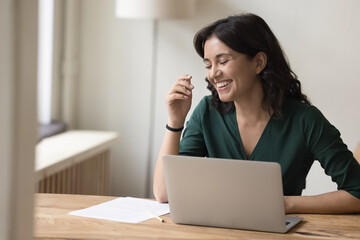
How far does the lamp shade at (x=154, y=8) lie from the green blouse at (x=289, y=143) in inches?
56.5

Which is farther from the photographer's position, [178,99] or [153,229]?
[178,99]

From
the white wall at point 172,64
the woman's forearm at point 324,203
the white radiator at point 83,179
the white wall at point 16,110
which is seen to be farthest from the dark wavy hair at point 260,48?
the white wall at point 172,64

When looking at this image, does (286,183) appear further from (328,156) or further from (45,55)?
(45,55)

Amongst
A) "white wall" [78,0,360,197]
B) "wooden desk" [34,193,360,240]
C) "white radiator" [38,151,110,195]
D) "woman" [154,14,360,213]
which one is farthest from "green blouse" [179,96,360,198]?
"white wall" [78,0,360,197]

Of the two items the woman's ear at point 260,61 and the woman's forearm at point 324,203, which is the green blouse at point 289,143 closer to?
the woman's forearm at point 324,203

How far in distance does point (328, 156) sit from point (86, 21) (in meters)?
2.50

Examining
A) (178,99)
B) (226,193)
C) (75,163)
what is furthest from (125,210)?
(75,163)

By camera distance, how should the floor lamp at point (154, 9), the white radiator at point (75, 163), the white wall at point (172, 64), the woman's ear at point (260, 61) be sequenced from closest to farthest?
the woman's ear at point (260, 61) → the white radiator at point (75, 163) → the floor lamp at point (154, 9) → the white wall at point (172, 64)

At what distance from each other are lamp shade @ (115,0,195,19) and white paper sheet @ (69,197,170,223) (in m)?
1.89

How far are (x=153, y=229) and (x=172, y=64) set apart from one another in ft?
8.16

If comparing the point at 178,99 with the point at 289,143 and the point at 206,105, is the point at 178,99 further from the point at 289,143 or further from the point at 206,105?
the point at 289,143

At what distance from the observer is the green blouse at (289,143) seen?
1.82 metres

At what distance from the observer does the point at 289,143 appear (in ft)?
6.40

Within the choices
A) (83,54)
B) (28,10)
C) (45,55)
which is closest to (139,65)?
(83,54)
